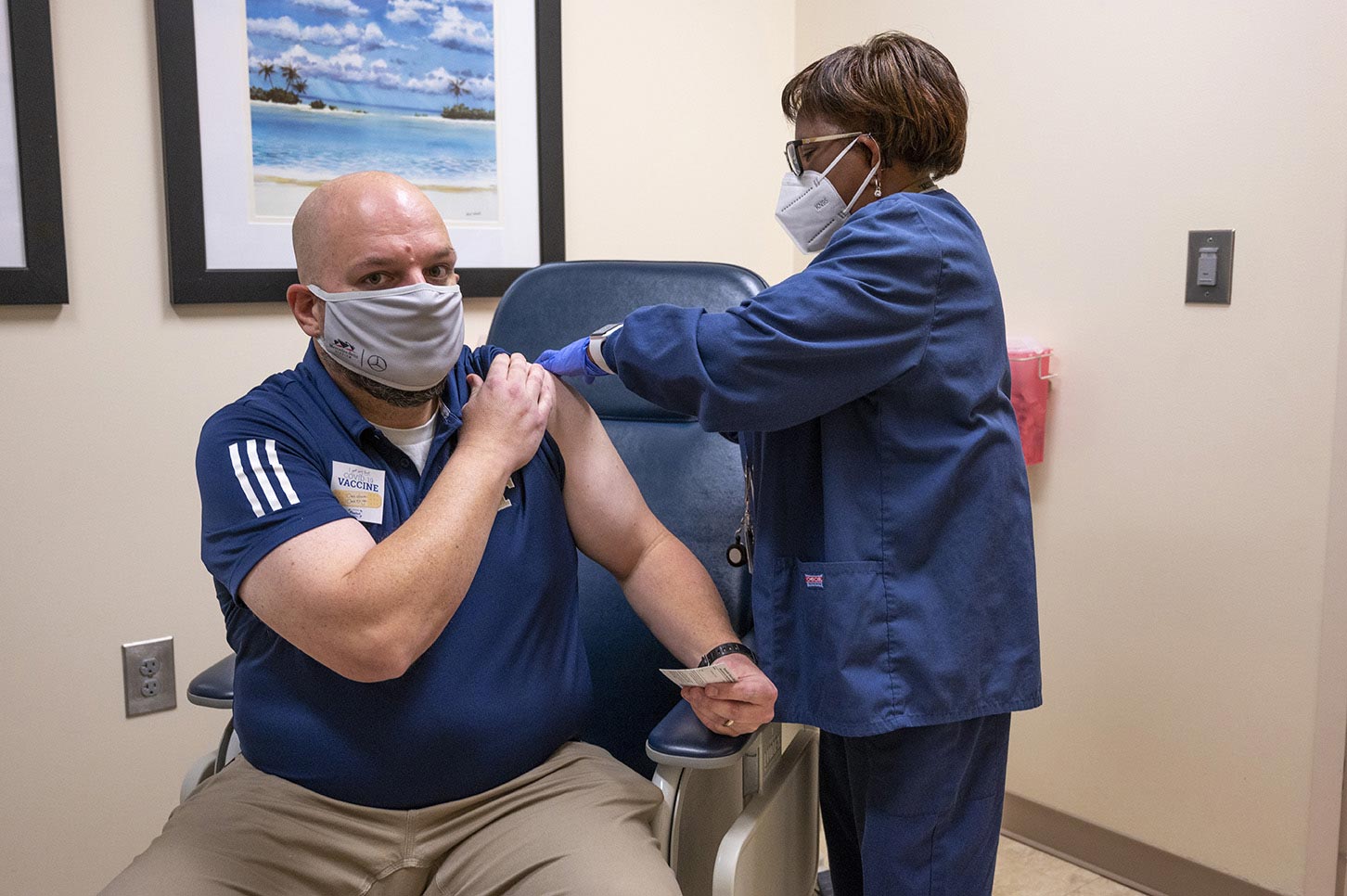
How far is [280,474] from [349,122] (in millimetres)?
1108

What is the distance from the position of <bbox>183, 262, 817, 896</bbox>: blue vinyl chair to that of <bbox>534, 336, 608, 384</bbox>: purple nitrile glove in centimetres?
10

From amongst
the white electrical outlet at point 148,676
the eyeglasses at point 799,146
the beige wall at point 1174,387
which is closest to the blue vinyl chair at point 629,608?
the eyeglasses at point 799,146

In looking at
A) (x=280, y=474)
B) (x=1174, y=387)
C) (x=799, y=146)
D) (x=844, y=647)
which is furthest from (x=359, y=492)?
(x=1174, y=387)

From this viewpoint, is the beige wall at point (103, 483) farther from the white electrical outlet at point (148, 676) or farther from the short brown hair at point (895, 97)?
the short brown hair at point (895, 97)

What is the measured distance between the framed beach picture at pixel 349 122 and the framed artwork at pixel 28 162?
0.60ft

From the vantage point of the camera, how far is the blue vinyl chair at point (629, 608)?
61.3 inches

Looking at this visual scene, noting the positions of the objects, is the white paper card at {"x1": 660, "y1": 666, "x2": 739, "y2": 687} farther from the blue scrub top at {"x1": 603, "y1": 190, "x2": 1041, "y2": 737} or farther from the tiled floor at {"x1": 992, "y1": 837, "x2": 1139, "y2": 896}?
the tiled floor at {"x1": 992, "y1": 837, "x2": 1139, "y2": 896}

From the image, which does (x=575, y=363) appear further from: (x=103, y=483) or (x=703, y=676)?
(x=103, y=483)

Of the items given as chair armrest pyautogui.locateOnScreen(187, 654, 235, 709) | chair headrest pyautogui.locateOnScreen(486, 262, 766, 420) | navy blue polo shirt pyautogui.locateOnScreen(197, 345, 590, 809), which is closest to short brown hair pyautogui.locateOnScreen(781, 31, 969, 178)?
chair headrest pyautogui.locateOnScreen(486, 262, 766, 420)

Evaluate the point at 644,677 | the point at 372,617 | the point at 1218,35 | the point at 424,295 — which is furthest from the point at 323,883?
the point at 1218,35

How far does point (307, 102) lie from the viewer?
2.15 m

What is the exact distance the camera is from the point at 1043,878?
7.80ft

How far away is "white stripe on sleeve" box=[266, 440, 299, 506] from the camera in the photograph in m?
1.32

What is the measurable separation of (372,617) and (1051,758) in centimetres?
175
